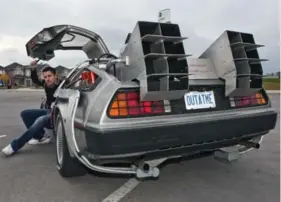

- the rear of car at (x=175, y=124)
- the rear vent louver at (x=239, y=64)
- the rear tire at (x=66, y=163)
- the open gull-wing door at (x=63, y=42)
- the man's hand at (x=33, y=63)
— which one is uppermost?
the open gull-wing door at (x=63, y=42)

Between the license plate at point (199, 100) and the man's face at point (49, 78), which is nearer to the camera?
the license plate at point (199, 100)

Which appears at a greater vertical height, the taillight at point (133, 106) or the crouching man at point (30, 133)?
the taillight at point (133, 106)

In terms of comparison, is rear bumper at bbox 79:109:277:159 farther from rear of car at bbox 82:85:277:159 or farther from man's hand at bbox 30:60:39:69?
man's hand at bbox 30:60:39:69

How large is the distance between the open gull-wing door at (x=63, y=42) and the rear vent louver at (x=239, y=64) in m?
2.26

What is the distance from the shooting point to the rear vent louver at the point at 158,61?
2670 mm

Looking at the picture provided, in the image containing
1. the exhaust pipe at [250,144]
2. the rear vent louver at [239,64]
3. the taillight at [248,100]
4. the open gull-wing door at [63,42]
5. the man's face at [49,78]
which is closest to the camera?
the rear vent louver at [239,64]

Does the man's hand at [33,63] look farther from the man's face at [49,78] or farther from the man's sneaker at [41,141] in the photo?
the man's sneaker at [41,141]

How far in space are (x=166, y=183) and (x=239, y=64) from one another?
1498 mm

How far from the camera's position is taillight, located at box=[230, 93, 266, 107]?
3324 mm

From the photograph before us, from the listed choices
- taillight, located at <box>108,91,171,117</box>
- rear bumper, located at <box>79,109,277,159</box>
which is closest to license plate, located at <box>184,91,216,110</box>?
rear bumper, located at <box>79,109,277,159</box>

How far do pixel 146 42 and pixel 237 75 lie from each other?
3.41ft

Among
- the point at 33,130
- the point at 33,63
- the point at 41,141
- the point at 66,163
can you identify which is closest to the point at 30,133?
the point at 33,130

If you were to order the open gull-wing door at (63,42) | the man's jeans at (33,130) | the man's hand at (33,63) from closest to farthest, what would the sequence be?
the man's jeans at (33,130), the open gull-wing door at (63,42), the man's hand at (33,63)

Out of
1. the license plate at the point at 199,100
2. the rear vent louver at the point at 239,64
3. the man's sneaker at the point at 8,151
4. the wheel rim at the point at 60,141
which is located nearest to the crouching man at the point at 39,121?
the man's sneaker at the point at 8,151
